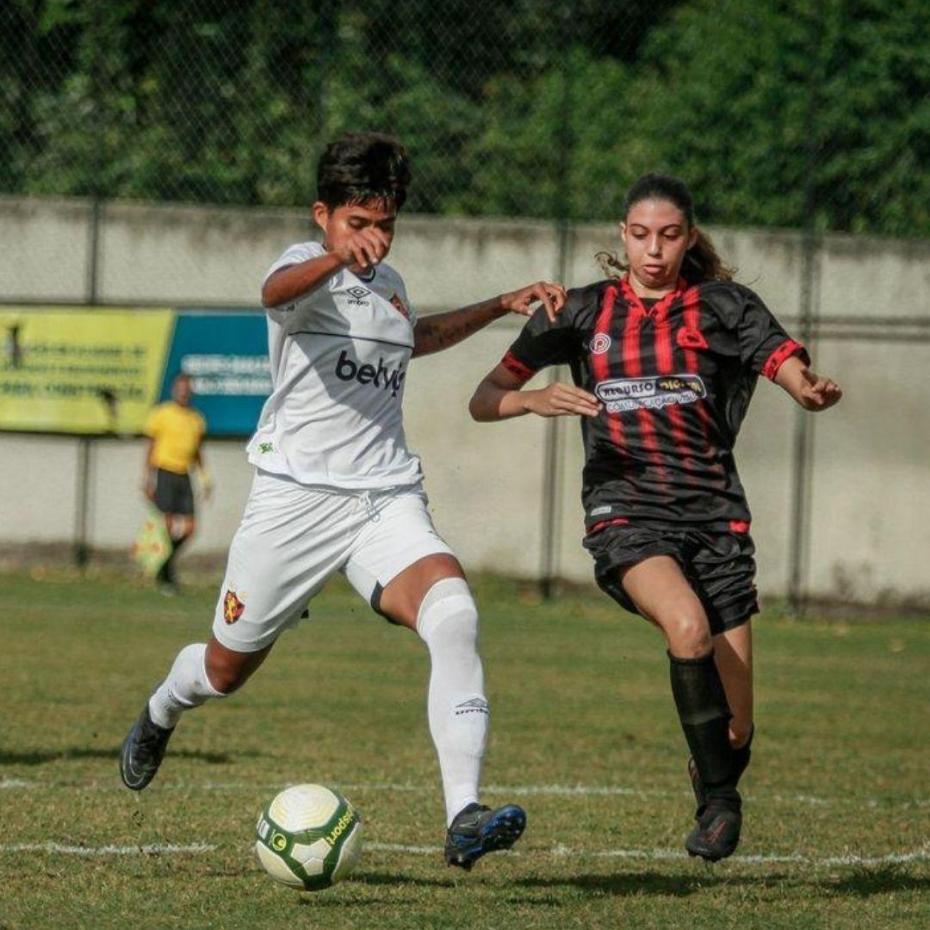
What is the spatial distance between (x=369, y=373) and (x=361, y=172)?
0.60 meters

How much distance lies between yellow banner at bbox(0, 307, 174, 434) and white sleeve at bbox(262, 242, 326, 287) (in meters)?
13.8

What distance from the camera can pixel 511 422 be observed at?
1878 cm

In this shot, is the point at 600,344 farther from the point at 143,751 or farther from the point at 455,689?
the point at 143,751

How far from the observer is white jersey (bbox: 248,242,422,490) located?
5773 millimetres

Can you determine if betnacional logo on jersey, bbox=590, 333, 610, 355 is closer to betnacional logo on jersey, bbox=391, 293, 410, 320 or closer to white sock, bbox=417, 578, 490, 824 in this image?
betnacional logo on jersey, bbox=391, 293, 410, 320

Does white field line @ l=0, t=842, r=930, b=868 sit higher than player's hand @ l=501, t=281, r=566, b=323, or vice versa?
player's hand @ l=501, t=281, r=566, b=323

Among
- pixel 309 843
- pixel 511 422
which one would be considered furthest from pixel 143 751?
pixel 511 422

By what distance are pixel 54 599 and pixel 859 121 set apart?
9.14 m

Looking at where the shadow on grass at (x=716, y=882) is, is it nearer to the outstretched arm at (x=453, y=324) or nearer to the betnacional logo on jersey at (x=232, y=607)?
the betnacional logo on jersey at (x=232, y=607)

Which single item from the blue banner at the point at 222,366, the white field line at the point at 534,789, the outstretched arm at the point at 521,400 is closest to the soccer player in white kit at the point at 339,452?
the outstretched arm at the point at 521,400

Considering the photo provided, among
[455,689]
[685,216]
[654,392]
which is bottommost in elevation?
[455,689]

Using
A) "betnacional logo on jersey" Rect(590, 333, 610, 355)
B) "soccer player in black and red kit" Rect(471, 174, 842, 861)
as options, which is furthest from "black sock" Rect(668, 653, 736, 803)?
"betnacional logo on jersey" Rect(590, 333, 610, 355)

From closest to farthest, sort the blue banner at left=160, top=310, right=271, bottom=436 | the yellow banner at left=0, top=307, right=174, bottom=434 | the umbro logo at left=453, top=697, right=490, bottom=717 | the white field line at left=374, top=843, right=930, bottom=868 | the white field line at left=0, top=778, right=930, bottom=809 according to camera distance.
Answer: the umbro logo at left=453, top=697, right=490, bottom=717 → the white field line at left=374, top=843, right=930, bottom=868 → the white field line at left=0, top=778, right=930, bottom=809 → the blue banner at left=160, top=310, right=271, bottom=436 → the yellow banner at left=0, top=307, right=174, bottom=434

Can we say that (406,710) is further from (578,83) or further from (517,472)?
(578,83)
